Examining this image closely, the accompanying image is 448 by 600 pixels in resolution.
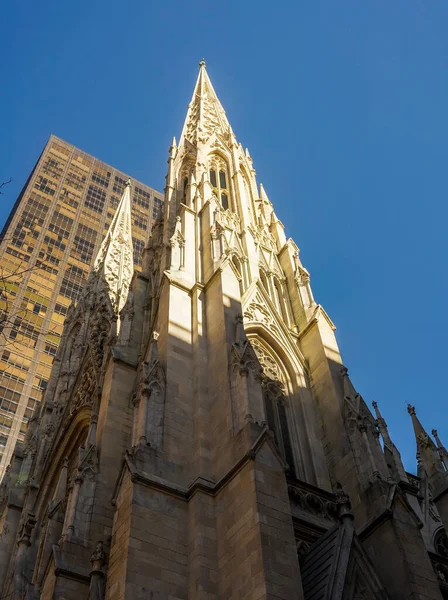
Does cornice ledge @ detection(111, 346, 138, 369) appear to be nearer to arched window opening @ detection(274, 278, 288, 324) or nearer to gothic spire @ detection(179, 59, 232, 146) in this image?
arched window opening @ detection(274, 278, 288, 324)

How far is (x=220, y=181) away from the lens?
32.1m

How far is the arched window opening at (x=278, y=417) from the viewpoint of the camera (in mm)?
18344

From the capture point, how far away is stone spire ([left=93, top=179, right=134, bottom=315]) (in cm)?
3247

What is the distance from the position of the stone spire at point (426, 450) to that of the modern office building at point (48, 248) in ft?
56.1

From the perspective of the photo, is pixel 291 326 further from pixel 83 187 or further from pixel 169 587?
pixel 83 187

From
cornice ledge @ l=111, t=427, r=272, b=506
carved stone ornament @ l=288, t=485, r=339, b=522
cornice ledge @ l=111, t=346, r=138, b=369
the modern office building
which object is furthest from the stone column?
the modern office building

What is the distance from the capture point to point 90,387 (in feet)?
80.9

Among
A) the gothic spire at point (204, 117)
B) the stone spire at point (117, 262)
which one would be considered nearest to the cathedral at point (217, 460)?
the stone spire at point (117, 262)

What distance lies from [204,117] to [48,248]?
18.6 metres

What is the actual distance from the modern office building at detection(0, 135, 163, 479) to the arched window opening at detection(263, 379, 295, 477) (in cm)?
1490

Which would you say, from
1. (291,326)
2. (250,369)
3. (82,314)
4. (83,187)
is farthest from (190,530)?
(83,187)

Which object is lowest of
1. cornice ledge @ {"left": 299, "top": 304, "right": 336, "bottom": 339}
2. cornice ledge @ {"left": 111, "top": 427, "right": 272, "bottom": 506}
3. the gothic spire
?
cornice ledge @ {"left": 111, "top": 427, "right": 272, "bottom": 506}

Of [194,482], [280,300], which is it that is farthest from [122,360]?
[194,482]

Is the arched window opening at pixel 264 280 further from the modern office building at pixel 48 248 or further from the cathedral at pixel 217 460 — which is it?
the modern office building at pixel 48 248
